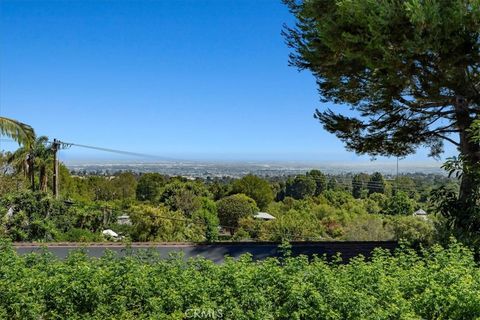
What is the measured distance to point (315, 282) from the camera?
3271 millimetres

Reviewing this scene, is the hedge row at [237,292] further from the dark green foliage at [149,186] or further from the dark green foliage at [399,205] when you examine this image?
the dark green foliage at [149,186]

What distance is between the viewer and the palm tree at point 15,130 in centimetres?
1013

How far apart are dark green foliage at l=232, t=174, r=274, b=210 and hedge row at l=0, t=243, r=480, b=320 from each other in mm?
34761

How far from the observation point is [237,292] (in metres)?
3.18

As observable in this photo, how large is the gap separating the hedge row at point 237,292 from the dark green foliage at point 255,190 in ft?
114

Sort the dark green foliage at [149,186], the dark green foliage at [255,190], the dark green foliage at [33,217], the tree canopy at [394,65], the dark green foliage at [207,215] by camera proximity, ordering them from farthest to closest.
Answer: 1. the dark green foliage at [149,186]
2. the dark green foliage at [255,190]
3. the dark green foliage at [207,215]
4. the dark green foliage at [33,217]
5. the tree canopy at [394,65]

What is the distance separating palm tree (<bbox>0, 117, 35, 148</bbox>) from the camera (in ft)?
33.2

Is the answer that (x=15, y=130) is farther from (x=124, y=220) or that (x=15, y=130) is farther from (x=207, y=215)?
(x=124, y=220)

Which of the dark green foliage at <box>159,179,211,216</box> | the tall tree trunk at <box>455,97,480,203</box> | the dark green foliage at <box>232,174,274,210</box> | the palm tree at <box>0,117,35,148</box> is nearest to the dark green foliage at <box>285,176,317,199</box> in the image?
the dark green foliage at <box>232,174,274,210</box>

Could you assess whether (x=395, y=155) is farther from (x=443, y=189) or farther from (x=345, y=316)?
(x=345, y=316)

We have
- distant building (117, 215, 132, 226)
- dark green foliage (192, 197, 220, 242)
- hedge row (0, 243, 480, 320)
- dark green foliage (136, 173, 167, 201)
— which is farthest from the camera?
dark green foliage (136, 173, 167, 201)

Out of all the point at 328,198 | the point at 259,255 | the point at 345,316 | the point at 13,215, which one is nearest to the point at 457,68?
the point at 259,255

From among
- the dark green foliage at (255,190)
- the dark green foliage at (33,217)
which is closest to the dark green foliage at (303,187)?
the dark green foliage at (255,190)

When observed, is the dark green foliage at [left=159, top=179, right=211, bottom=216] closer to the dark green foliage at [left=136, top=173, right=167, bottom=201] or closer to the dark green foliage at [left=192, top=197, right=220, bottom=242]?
the dark green foliage at [left=192, top=197, right=220, bottom=242]
